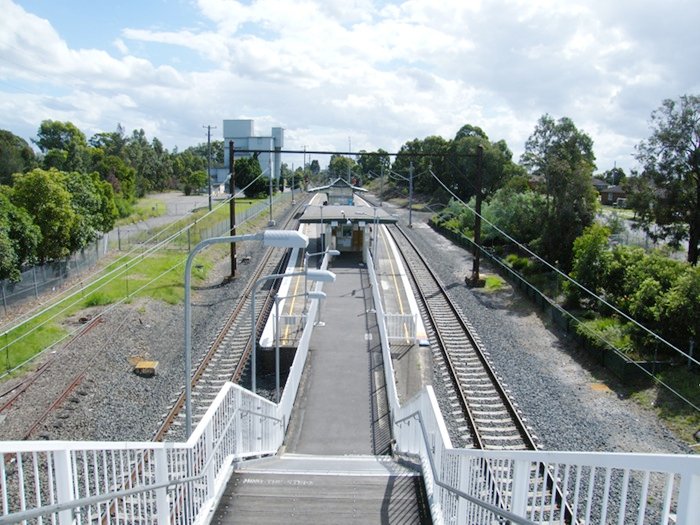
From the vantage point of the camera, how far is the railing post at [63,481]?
12.8ft

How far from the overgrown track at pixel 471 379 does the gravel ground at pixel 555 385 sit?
1.41ft

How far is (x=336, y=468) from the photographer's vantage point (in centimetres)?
1050

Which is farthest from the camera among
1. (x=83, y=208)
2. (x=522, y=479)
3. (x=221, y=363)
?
(x=83, y=208)

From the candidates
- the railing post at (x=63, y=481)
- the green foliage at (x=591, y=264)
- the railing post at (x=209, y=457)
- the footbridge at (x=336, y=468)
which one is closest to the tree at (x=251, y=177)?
the green foliage at (x=591, y=264)

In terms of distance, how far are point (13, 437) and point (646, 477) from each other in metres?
13.7

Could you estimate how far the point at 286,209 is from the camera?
64.6 metres

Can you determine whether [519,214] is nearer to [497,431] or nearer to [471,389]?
[471,389]

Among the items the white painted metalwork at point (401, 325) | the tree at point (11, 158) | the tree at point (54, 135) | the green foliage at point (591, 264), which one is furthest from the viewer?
the tree at point (54, 135)

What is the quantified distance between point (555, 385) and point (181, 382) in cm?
1050

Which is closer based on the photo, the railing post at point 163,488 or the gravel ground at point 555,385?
the railing post at point 163,488

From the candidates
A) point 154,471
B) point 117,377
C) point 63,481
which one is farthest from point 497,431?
point 63,481

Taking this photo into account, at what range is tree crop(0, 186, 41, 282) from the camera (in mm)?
20609

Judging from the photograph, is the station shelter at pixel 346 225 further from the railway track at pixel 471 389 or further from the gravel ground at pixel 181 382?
the gravel ground at pixel 181 382

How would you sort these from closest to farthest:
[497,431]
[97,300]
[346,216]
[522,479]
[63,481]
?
[63,481] → [522,479] → [497,431] → [97,300] → [346,216]
